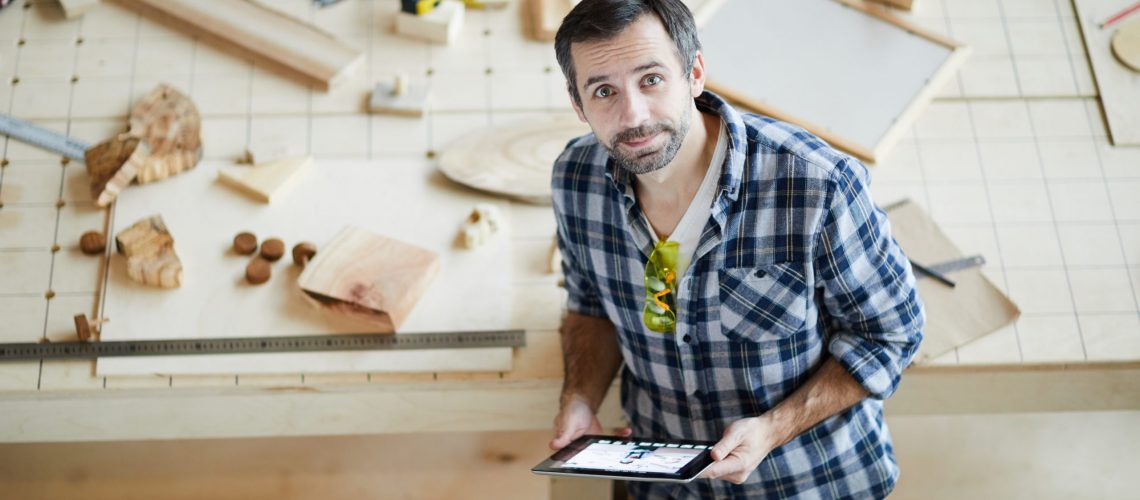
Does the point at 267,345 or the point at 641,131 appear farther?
the point at 267,345

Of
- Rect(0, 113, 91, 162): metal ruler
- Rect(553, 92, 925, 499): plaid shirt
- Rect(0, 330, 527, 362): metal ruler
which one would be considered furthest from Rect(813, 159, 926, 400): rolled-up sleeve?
Rect(0, 113, 91, 162): metal ruler

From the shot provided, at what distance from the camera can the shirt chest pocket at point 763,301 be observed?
1.49 metres

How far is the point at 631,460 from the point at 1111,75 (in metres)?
1.58

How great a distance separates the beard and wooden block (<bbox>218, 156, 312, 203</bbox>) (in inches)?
37.9

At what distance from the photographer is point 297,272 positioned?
6.51 feet

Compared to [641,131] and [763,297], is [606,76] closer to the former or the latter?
[641,131]

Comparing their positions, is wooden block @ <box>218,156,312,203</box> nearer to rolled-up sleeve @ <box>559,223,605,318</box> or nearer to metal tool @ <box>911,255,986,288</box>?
rolled-up sleeve @ <box>559,223,605,318</box>

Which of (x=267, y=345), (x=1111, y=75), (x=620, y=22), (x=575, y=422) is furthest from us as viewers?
(x=1111, y=75)

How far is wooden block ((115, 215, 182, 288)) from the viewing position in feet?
6.29

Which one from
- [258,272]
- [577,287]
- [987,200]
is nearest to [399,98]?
[258,272]

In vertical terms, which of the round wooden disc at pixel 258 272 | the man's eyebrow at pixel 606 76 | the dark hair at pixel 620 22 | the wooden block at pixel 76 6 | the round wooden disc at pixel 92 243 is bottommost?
the round wooden disc at pixel 258 272

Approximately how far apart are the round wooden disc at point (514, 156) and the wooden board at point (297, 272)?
5cm

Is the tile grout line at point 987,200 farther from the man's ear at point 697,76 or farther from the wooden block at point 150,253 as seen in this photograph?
the wooden block at point 150,253

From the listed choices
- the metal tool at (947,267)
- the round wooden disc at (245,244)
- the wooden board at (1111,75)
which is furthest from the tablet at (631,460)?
the wooden board at (1111,75)
